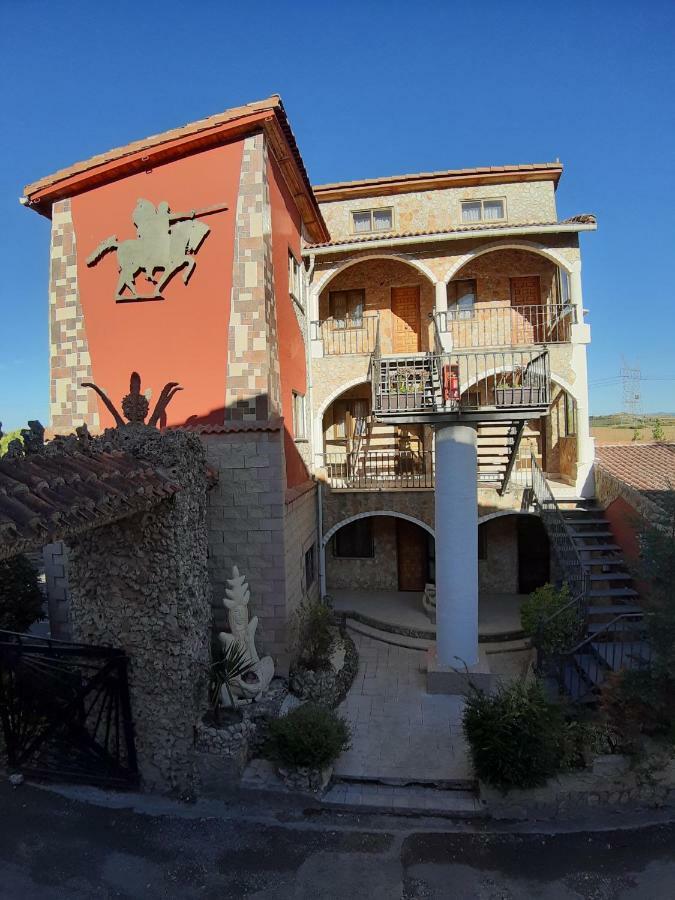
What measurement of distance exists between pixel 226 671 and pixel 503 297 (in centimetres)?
1181

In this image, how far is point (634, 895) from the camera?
5.27 metres

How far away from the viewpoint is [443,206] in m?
15.5

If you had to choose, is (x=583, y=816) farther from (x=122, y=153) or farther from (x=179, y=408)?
(x=122, y=153)

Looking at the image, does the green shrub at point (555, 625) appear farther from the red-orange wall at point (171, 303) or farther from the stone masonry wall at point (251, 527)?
the red-orange wall at point (171, 303)

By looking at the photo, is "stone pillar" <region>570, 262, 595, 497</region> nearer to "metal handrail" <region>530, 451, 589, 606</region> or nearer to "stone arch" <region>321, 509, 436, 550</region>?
"metal handrail" <region>530, 451, 589, 606</region>

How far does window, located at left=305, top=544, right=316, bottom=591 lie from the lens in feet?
39.7

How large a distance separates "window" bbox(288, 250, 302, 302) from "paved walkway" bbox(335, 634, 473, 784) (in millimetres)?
8026

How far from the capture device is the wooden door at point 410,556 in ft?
48.1

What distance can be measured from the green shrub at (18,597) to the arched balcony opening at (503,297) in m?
11.4

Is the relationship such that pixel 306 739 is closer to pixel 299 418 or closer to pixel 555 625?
pixel 555 625

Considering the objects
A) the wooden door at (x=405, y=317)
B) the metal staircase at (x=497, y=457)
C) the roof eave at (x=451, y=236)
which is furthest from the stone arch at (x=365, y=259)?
the metal staircase at (x=497, y=457)

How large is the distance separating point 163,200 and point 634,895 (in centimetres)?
1158

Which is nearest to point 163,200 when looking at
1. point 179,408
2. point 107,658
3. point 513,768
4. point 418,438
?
point 179,408

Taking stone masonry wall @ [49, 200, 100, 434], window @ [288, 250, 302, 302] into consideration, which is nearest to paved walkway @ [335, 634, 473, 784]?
stone masonry wall @ [49, 200, 100, 434]
